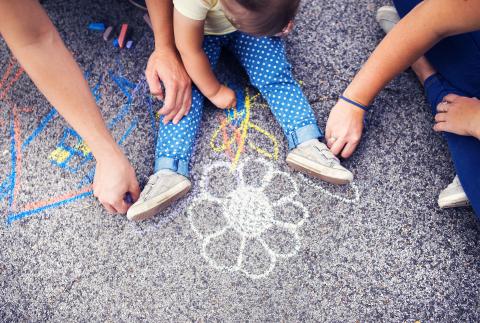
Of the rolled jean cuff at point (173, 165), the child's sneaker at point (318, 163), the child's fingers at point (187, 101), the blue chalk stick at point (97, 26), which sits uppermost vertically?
the child's sneaker at point (318, 163)

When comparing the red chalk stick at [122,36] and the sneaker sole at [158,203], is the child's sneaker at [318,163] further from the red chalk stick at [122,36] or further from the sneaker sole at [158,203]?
the red chalk stick at [122,36]

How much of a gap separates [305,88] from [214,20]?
1.00 ft

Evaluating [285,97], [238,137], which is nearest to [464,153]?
[285,97]

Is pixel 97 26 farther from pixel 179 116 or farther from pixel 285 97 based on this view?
pixel 285 97

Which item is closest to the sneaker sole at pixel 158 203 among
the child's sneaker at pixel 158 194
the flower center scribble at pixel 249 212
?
the child's sneaker at pixel 158 194

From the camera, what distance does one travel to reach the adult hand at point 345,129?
1031 millimetres

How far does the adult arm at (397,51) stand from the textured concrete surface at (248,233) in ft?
0.25

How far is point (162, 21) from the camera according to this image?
1.04 m

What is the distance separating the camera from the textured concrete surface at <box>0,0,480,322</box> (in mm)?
983

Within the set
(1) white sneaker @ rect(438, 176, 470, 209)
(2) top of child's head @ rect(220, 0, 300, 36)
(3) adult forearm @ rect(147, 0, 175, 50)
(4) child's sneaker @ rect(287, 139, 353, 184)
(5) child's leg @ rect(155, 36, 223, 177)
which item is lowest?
(5) child's leg @ rect(155, 36, 223, 177)

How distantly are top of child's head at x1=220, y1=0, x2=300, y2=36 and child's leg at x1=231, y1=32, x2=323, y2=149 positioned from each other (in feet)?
0.83

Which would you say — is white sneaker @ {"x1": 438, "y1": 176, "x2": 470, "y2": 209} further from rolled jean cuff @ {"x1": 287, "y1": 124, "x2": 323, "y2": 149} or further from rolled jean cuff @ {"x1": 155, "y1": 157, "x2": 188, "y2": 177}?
rolled jean cuff @ {"x1": 155, "y1": 157, "x2": 188, "y2": 177}

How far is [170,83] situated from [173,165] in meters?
0.20

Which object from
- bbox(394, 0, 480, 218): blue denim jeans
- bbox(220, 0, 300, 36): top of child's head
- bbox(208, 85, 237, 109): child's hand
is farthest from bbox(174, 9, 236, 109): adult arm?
bbox(394, 0, 480, 218): blue denim jeans
